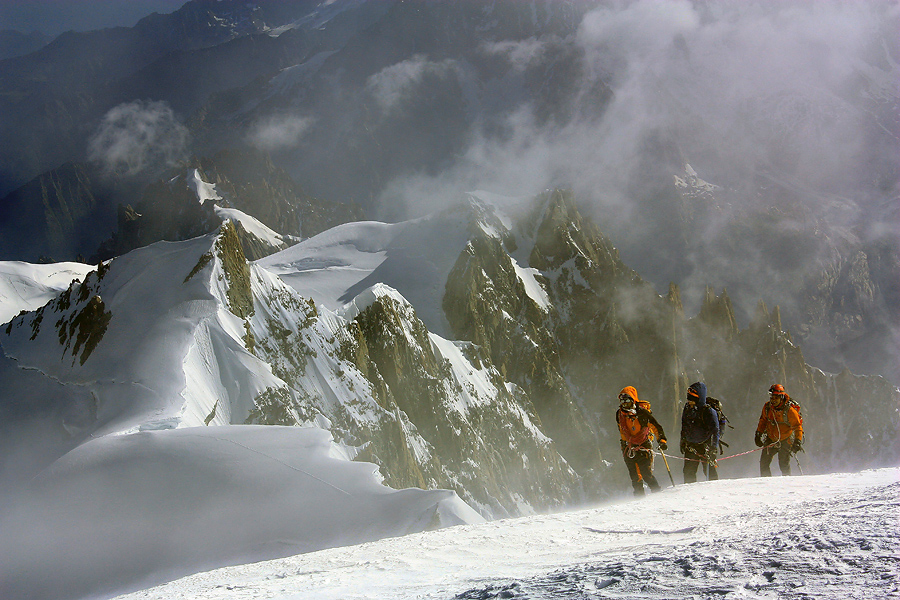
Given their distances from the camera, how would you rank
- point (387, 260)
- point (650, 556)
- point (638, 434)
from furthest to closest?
point (387, 260)
point (638, 434)
point (650, 556)

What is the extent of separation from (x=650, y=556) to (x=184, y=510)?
965 centimetres

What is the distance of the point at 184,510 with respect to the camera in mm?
11664

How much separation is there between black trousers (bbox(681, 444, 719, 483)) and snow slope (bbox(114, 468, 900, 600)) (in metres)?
2.77

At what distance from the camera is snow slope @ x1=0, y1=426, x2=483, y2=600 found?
1070 cm

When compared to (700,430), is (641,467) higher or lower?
lower

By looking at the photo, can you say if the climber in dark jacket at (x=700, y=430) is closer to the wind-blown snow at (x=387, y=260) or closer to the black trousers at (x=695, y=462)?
the black trousers at (x=695, y=462)

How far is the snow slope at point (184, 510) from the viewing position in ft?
35.1

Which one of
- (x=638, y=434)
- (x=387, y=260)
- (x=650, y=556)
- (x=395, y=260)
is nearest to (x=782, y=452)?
(x=638, y=434)

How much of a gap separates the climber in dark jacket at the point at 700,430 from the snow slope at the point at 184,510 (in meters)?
4.68

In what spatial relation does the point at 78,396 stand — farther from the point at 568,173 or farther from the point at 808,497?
the point at 568,173

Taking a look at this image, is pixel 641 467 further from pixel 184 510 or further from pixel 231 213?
pixel 231 213

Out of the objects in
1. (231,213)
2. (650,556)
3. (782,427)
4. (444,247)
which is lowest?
(650,556)

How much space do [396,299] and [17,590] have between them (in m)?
31.7

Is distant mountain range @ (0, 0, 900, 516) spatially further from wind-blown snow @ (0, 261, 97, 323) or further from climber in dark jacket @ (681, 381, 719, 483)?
climber in dark jacket @ (681, 381, 719, 483)
